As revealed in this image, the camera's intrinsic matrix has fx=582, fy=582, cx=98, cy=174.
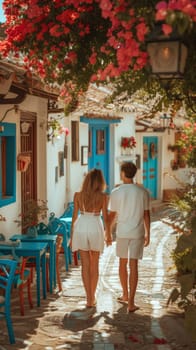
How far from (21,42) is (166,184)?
55.6 feet

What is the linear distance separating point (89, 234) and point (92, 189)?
0.55 meters

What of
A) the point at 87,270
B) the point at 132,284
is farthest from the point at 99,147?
the point at 132,284

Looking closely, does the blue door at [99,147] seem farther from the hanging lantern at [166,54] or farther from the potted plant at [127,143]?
the hanging lantern at [166,54]

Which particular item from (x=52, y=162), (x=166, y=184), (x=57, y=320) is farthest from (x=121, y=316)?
(x=166, y=184)

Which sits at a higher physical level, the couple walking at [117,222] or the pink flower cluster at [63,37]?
the pink flower cluster at [63,37]

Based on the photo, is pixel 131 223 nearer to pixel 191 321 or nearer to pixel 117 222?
pixel 117 222

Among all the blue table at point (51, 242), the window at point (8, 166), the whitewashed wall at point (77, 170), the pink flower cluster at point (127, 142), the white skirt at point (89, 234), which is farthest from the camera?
the pink flower cluster at point (127, 142)

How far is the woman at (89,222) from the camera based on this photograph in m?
7.12

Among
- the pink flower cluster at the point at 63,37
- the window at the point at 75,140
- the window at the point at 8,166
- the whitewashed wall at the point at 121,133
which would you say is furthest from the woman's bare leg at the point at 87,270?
the whitewashed wall at the point at 121,133

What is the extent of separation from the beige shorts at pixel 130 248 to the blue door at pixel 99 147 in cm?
900

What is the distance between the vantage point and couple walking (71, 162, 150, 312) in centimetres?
705

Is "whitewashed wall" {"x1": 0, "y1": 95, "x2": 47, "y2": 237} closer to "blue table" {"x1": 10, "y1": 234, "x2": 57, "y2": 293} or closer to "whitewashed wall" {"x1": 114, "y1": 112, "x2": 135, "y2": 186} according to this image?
"blue table" {"x1": 10, "y1": 234, "x2": 57, "y2": 293}

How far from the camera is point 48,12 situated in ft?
16.8

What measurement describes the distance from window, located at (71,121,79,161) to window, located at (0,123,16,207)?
5.38m
